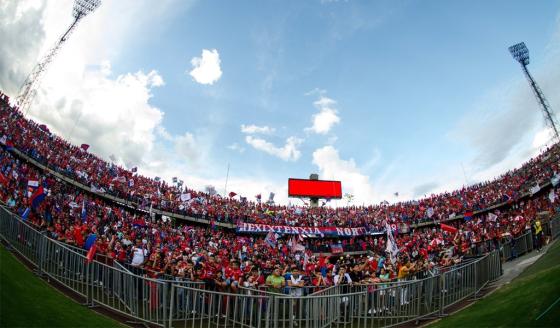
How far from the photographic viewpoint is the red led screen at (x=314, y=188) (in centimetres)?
5503

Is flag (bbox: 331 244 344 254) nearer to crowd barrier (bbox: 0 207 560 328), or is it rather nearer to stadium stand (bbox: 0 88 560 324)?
stadium stand (bbox: 0 88 560 324)

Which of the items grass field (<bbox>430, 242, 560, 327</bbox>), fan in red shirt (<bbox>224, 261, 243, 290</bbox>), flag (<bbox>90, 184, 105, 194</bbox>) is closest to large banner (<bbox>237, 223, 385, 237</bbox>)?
flag (<bbox>90, 184, 105, 194</bbox>)

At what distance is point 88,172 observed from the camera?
3575cm

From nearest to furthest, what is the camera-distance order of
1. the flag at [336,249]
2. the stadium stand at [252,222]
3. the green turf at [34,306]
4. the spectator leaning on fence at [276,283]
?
the green turf at [34,306]
the spectator leaning on fence at [276,283]
the stadium stand at [252,222]
the flag at [336,249]

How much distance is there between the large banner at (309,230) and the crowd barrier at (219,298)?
97.1 feet

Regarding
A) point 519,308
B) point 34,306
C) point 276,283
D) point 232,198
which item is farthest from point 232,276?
point 232,198

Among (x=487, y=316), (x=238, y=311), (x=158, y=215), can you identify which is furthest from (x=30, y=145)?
(x=487, y=316)

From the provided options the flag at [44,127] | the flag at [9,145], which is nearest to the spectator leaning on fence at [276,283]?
the flag at [9,145]

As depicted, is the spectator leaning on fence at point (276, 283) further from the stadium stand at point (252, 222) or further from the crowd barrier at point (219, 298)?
the crowd barrier at point (219, 298)

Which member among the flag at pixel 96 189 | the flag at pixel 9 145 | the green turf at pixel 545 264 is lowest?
the green turf at pixel 545 264

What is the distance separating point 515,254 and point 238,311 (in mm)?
15001

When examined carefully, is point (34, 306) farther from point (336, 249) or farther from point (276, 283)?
point (336, 249)

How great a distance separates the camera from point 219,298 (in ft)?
29.7

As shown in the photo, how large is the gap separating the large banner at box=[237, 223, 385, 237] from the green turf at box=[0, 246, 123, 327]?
3171cm
